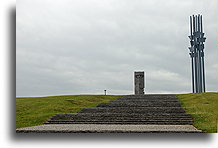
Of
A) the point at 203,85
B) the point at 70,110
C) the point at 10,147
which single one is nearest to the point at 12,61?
the point at 10,147

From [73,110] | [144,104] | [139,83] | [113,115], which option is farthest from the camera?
[139,83]

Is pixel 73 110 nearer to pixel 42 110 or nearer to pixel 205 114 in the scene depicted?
pixel 42 110

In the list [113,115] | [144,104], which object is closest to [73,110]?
[113,115]

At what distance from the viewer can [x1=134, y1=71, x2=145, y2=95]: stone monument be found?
107 feet

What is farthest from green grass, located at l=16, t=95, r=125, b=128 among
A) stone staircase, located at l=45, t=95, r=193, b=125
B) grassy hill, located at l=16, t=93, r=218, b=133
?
stone staircase, located at l=45, t=95, r=193, b=125

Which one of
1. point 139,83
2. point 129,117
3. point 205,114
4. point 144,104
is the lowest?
point 129,117

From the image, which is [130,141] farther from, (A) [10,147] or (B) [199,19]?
(B) [199,19]

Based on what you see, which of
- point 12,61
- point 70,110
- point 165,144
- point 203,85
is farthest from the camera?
point 203,85

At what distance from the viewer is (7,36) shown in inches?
391

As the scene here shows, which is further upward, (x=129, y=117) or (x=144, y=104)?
(x=144, y=104)

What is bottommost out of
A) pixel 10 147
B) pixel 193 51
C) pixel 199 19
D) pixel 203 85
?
pixel 10 147

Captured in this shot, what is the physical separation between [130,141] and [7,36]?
196 inches

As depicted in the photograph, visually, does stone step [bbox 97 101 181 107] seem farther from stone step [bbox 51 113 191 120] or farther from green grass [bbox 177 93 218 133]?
stone step [bbox 51 113 191 120]

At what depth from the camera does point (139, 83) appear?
3275cm
